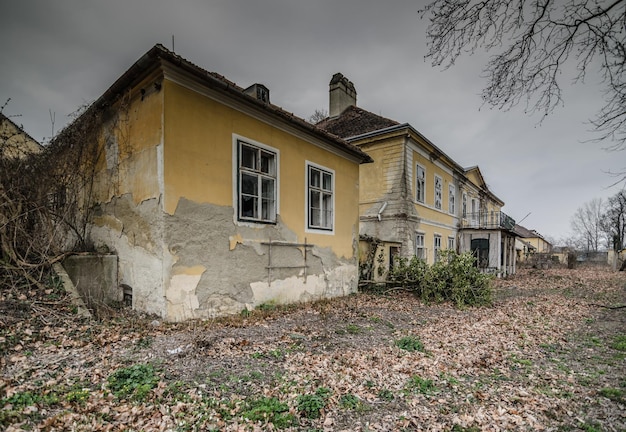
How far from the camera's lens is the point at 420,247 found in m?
16.5

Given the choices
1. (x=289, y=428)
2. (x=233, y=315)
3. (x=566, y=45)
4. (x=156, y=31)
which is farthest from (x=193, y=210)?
(x=566, y=45)

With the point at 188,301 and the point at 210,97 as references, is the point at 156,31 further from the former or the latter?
the point at 188,301

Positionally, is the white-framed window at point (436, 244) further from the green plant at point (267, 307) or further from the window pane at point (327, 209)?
the green plant at point (267, 307)

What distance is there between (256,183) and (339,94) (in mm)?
12909

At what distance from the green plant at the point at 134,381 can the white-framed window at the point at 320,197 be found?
18.9 ft

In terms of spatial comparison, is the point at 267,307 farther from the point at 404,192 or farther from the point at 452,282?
the point at 404,192

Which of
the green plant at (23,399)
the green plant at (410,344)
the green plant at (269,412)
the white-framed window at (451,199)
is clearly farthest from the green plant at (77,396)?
the white-framed window at (451,199)

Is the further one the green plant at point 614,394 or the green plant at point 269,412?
the green plant at point 614,394

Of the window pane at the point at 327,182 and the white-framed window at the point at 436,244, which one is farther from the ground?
the window pane at the point at 327,182

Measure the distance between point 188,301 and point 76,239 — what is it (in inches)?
178

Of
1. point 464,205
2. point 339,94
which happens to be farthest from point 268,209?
point 464,205

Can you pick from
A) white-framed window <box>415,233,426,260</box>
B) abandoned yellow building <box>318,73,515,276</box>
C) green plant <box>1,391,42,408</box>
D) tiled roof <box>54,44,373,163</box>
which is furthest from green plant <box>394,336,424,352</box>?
white-framed window <box>415,233,426,260</box>

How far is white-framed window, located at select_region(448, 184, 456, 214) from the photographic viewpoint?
2030cm

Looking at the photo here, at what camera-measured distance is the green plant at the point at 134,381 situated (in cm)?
321
